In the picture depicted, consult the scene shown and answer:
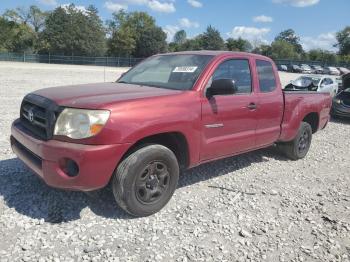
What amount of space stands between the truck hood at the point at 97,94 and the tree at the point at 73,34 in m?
59.9

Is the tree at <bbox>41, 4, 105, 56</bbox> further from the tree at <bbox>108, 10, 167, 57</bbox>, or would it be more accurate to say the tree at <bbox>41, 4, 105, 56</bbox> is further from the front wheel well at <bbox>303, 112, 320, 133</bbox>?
the front wheel well at <bbox>303, 112, 320, 133</bbox>

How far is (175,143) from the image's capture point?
4375 mm

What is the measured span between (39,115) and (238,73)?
108 inches

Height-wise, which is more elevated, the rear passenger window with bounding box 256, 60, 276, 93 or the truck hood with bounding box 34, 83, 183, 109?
the rear passenger window with bounding box 256, 60, 276, 93

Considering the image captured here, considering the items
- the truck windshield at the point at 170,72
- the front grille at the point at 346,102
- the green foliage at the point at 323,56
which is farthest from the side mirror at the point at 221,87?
the green foliage at the point at 323,56

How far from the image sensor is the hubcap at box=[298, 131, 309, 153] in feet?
22.5

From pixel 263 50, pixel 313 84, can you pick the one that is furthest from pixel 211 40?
pixel 313 84

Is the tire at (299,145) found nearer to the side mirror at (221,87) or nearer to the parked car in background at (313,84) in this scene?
the side mirror at (221,87)

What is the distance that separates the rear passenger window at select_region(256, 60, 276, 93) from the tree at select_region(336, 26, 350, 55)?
332 ft

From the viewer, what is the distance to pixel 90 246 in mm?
3480

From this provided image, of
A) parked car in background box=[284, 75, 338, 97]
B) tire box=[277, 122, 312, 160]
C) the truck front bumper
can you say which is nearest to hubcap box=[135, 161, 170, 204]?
the truck front bumper

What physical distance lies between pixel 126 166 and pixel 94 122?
0.57 m

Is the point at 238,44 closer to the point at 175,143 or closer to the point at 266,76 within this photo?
the point at 266,76

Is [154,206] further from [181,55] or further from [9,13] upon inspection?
[9,13]
